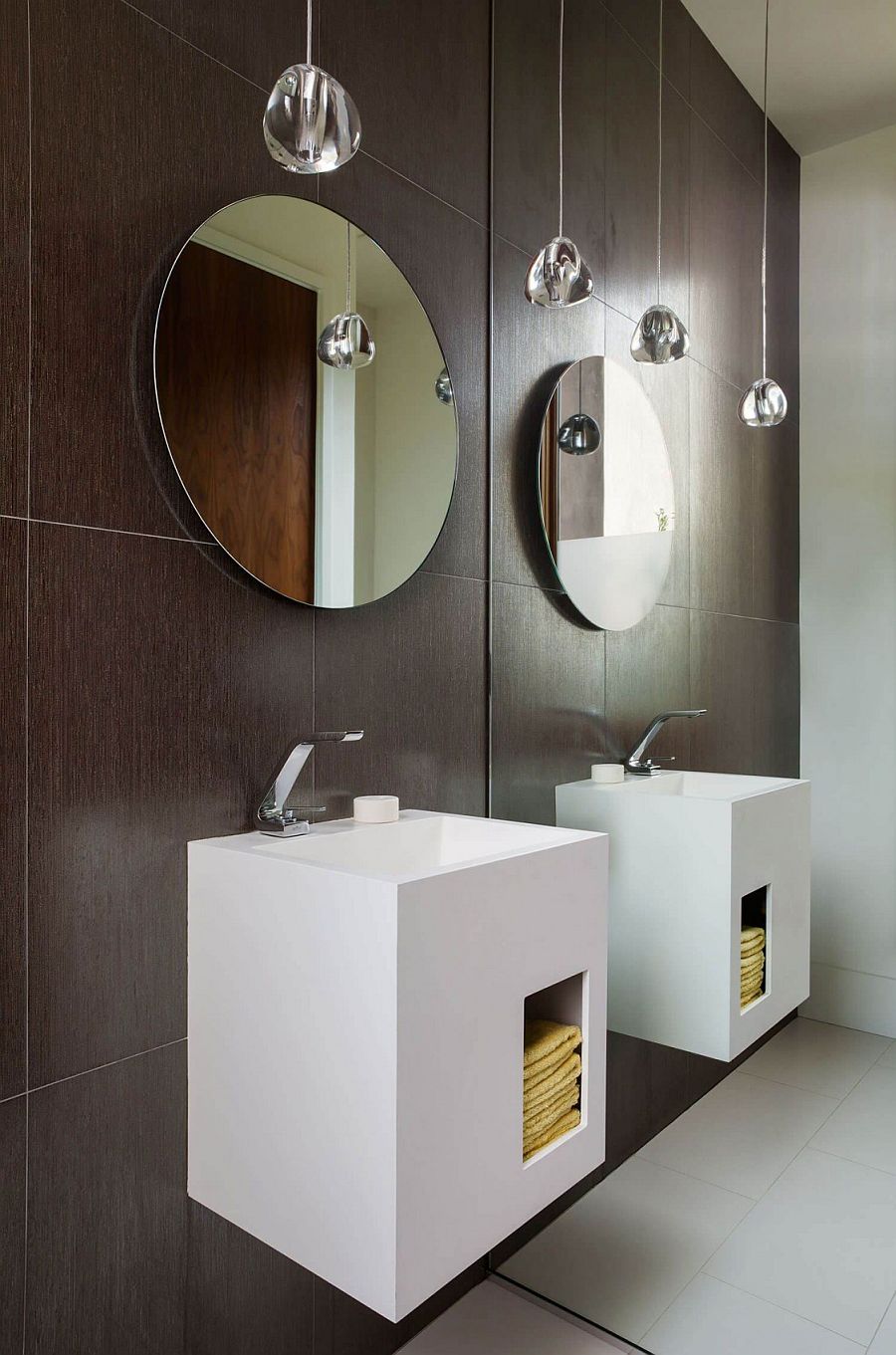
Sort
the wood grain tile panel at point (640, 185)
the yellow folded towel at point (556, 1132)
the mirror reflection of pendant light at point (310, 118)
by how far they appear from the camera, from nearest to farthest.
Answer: the mirror reflection of pendant light at point (310, 118) < the yellow folded towel at point (556, 1132) < the wood grain tile panel at point (640, 185)

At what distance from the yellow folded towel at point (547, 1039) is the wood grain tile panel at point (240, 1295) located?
0.55 meters

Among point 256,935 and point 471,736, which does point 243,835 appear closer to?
point 256,935

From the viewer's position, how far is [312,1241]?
118 centimetres

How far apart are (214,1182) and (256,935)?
0.39 m

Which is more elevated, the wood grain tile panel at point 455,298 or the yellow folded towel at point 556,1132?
the wood grain tile panel at point 455,298

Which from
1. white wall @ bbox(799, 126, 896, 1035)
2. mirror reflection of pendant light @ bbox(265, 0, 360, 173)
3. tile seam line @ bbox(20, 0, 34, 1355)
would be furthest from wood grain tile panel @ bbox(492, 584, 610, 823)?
mirror reflection of pendant light @ bbox(265, 0, 360, 173)

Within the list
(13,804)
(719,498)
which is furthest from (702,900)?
(13,804)

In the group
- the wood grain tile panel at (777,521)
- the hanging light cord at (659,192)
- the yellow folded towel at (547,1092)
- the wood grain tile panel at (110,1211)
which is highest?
the hanging light cord at (659,192)

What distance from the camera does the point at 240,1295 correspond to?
142 centimetres

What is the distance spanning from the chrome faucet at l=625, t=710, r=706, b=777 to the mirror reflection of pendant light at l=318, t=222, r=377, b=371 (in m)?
0.95

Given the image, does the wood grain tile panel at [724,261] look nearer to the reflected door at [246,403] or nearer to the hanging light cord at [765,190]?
the hanging light cord at [765,190]

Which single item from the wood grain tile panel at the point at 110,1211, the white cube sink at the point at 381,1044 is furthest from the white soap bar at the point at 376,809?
the wood grain tile panel at the point at 110,1211

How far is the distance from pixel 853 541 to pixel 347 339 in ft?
3.02

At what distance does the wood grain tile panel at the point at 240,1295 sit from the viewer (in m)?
1.36
